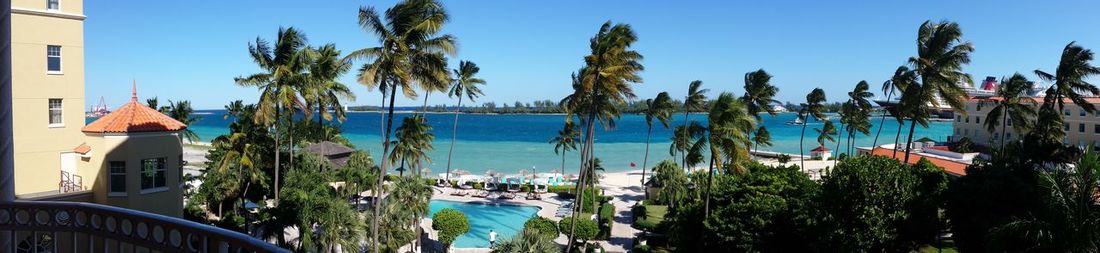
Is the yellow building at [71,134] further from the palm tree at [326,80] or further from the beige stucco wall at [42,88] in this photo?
the palm tree at [326,80]

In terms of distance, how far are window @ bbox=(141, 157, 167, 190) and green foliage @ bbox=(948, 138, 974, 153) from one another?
6624 centimetres

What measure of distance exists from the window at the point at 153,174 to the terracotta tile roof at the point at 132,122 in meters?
0.93

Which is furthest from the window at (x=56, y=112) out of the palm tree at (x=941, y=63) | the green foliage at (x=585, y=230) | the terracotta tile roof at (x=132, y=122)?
the palm tree at (x=941, y=63)

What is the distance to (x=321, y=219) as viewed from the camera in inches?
694

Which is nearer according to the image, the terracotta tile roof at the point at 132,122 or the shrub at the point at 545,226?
the terracotta tile roof at the point at 132,122

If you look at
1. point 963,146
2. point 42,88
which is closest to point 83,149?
point 42,88

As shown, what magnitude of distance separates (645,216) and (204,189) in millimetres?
21475

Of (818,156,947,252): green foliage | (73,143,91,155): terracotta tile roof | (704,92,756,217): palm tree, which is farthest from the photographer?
(704,92,756,217): palm tree

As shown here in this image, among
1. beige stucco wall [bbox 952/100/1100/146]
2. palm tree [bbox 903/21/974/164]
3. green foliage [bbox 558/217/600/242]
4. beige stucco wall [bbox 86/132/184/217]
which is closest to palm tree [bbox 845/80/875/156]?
beige stucco wall [bbox 952/100/1100/146]

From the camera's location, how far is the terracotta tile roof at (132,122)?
1605 centimetres

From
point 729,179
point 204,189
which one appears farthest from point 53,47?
point 729,179

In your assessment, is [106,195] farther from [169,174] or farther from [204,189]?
[204,189]

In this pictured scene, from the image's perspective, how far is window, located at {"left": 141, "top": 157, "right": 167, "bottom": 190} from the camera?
1661 centimetres

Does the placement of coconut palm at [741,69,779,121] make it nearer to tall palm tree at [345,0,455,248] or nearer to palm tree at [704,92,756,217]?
palm tree at [704,92,756,217]
